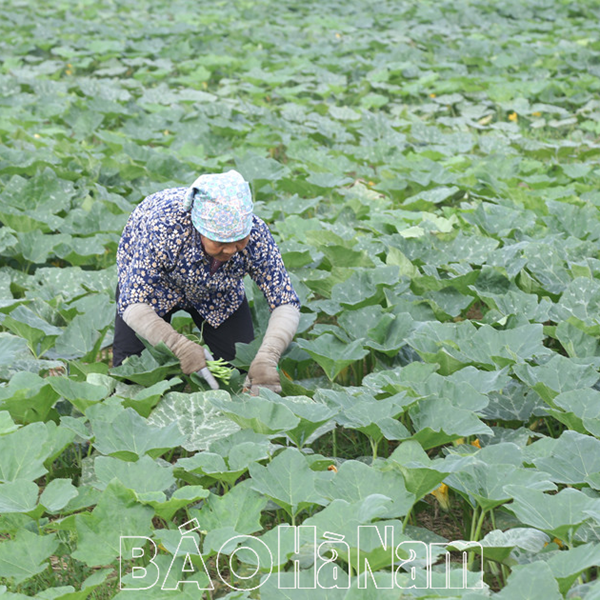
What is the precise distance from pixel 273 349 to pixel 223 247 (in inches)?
16.7

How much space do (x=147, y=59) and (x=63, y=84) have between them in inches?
77.4

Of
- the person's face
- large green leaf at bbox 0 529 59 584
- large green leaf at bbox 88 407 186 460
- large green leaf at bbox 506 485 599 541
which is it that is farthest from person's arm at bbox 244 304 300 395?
large green leaf at bbox 506 485 599 541

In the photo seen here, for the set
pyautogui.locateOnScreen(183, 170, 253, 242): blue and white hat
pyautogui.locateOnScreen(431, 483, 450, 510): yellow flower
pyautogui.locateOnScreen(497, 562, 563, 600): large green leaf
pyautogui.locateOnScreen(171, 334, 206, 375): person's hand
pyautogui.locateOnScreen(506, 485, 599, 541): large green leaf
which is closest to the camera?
pyautogui.locateOnScreen(497, 562, 563, 600): large green leaf

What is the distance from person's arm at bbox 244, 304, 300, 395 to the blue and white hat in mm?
416

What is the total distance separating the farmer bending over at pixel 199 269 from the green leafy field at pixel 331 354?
0.12 metres

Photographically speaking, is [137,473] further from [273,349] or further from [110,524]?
[273,349]

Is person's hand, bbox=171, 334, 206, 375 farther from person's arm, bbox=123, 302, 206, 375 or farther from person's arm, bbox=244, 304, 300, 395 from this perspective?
person's arm, bbox=244, 304, 300, 395

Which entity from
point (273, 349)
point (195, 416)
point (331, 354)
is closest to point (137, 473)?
point (195, 416)

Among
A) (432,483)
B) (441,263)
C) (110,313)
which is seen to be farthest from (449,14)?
(432,483)

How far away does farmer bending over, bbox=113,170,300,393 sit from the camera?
9.30 feet

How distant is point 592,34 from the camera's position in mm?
10898

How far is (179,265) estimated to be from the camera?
10.2 ft

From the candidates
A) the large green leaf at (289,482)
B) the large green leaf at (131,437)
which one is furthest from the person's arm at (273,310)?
the large green leaf at (289,482)

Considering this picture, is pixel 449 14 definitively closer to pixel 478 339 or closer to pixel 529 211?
pixel 529 211
